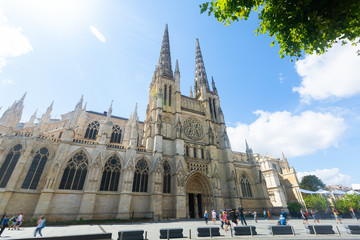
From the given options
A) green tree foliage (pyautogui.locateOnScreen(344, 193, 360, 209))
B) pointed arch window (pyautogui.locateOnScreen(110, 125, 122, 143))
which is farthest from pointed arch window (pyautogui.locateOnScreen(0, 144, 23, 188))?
green tree foliage (pyautogui.locateOnScreen(344, 193, 360, 209))

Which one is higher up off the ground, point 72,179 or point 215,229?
point 72,179

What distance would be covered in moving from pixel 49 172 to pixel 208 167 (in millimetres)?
18578

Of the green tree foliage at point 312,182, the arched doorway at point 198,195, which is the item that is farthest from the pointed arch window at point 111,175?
the green tree foliage at point 312,182

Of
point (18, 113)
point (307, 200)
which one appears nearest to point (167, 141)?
point (18, 113)

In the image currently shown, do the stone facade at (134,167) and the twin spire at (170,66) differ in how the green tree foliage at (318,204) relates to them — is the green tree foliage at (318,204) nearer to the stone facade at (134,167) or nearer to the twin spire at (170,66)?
the stone facade at (134,167)

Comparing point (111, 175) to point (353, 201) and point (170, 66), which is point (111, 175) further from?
point (353, 201)

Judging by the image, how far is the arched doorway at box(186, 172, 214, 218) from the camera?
2105cm

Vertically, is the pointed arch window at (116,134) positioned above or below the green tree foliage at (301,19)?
above

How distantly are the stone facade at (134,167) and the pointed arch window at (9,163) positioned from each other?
0.22 feet

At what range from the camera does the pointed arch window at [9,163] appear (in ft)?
47.3

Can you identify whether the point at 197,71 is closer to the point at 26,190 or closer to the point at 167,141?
the point at 167,141

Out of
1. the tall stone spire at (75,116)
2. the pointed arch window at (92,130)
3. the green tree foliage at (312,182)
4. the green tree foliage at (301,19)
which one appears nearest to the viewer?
the green tree foliage at (301,19)

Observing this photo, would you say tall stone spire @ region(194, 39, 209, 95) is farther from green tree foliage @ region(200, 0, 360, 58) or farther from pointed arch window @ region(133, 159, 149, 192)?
green tree foliage @ region(200, 0, 360, 58)

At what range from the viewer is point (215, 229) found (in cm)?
767
